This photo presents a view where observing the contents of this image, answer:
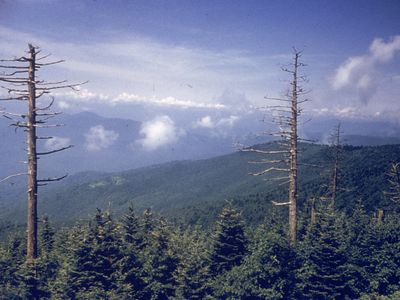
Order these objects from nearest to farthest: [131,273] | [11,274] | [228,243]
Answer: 1. [131,273]
2. [11,274]
3. [228,243]

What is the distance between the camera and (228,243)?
21516 millimetres

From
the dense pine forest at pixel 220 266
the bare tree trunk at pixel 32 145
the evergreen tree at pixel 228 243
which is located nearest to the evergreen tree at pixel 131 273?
the dense pine forest at pixel 220 266

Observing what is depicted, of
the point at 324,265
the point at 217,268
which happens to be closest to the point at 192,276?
the point at 217,268

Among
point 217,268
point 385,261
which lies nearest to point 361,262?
point 385,261

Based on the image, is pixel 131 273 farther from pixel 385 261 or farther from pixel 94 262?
pixel 385 261

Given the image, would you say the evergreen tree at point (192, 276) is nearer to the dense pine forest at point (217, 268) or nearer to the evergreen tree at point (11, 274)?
the dense pine forest at point (217, 268)

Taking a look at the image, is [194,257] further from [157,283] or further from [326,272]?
[326,272]

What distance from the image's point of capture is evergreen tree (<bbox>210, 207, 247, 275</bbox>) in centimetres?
2094

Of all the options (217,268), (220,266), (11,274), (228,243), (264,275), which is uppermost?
(228,243)

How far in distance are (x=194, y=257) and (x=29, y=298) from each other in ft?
27.0

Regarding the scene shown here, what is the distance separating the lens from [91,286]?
17734 mm

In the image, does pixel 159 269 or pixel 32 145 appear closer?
pixel 32 145

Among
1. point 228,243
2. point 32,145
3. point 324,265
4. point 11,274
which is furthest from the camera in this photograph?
point 228,243

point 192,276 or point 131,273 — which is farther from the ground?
point 131,273
